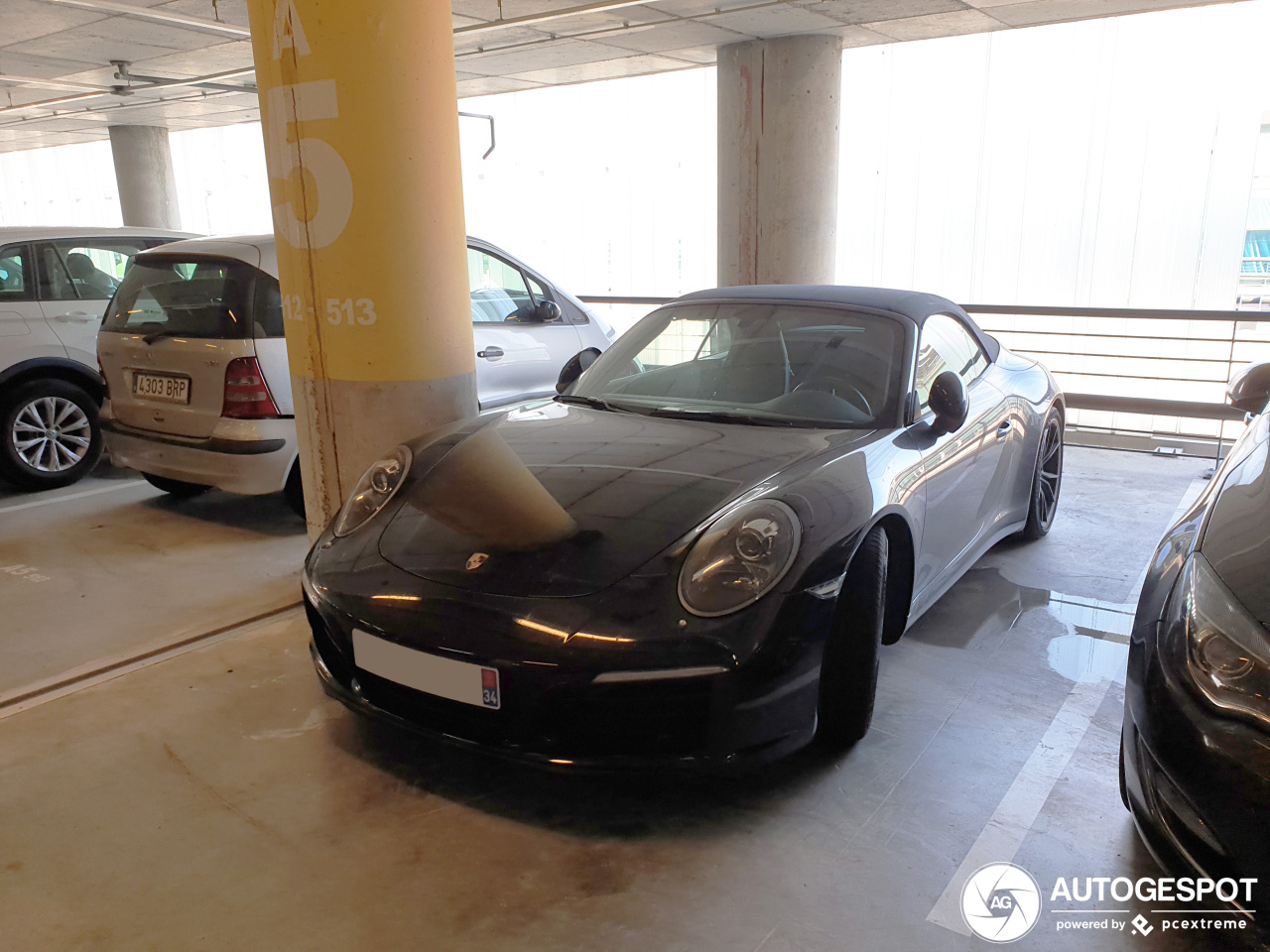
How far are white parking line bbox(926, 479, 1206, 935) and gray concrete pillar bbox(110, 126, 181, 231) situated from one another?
14.5 m

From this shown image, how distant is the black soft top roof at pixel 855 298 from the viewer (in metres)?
3.25

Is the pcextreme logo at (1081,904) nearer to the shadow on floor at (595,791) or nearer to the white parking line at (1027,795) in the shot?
the white parking line at (1027,795)

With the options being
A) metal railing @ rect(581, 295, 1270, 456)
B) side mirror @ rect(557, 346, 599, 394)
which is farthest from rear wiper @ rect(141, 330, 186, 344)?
metal railing @ rect(581, 295, 1270, 456)

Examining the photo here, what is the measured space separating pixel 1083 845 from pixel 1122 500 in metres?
3.42

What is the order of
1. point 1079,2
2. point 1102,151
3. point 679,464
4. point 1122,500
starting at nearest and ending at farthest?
point 679,464, point 1122,500, point 1079,2, point 1102,151

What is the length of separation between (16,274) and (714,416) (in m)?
4.47

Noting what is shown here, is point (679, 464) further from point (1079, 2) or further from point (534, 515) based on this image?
point (1079, 2)

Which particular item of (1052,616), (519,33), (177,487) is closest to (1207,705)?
Result: (1052,616)

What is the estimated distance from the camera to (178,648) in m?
3.22

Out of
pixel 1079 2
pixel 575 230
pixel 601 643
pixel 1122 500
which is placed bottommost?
pixel 1122 500

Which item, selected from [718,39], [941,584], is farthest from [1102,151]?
[941,584]

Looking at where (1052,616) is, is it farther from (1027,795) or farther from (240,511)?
(240,511)

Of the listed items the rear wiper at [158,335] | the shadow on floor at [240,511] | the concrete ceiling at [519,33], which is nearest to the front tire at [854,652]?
the shadow on floor at [240,511]

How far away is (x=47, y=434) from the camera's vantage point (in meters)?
5.38
